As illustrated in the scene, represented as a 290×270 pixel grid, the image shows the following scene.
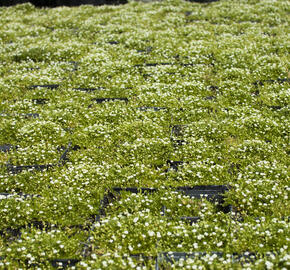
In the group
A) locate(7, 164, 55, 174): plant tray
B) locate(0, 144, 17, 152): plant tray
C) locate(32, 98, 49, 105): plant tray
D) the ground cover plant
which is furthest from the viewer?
locate(32, 98, 49, 105): plant tray

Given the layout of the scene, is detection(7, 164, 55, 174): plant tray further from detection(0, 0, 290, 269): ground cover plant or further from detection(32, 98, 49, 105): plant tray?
detection(32, 98, 49, 105): plant tray

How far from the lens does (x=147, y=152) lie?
27.2 feet

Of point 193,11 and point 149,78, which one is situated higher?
point 193,11

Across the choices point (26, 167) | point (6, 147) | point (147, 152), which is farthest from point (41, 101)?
point (147, 152)

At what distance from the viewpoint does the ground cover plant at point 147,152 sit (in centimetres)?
585

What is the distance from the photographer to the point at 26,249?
5.81 m

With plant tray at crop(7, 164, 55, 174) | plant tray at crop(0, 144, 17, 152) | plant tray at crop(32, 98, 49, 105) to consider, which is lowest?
plant tray at crop(7, 164, 55, 174)

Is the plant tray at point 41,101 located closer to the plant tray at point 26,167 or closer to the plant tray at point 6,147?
the plant tray at point 6,147

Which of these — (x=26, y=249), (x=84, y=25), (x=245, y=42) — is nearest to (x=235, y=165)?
(x=26, y=249)

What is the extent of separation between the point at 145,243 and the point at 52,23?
17871 millimetres

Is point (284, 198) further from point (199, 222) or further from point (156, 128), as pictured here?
point (156, 128)

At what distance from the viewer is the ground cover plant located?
19.2ft

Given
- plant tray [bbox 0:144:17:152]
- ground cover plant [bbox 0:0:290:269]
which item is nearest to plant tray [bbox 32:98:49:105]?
ground cover plant [bbox 0:0:290:269]

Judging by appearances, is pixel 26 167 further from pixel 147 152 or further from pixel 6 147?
pixel 147 152
